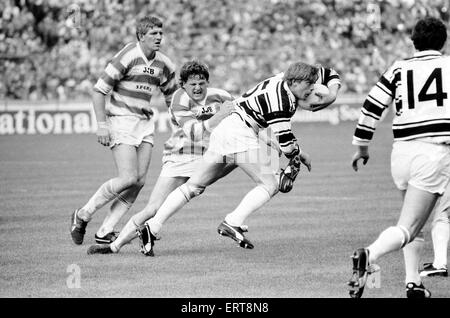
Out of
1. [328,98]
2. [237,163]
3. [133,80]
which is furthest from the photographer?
[133,80]

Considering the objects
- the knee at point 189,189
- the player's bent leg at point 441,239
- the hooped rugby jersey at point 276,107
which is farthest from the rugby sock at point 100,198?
the player's bent leg at point 441,239

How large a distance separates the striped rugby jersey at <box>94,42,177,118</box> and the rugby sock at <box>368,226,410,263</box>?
3779 mm

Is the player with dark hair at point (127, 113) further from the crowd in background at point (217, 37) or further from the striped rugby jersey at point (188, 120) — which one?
the crowd in background at point (217, 37)

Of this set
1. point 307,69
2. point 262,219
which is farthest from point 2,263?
point 262,219

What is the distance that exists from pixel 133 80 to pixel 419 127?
3.80 m

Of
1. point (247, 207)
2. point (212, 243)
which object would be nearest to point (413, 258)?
point (247, 207)

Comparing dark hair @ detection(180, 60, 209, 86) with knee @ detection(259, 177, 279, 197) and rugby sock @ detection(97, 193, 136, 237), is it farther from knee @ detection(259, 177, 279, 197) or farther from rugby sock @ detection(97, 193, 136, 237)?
rugby sock @ detection(97, 193, 136, 237)

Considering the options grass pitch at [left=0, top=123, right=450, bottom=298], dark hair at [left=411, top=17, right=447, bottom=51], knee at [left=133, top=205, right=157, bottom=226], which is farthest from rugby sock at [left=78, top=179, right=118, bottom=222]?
dark hair at [left=411, top=17, right=447, bottom=51]

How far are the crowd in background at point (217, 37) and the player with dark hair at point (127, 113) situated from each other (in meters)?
18.9

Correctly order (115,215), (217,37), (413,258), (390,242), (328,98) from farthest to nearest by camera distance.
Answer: (217,37) → (115,215) → (328,98) → (413,258) → (390,242)

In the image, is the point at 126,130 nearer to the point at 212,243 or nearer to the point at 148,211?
the point at 148,211

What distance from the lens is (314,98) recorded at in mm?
8773

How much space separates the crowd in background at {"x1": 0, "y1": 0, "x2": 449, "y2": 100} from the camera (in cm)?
2917

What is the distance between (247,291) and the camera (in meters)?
7.19
